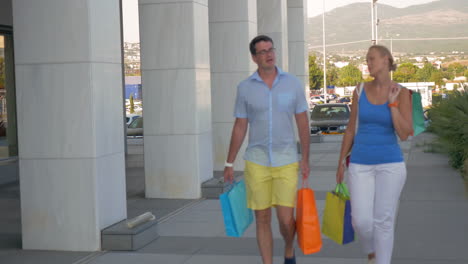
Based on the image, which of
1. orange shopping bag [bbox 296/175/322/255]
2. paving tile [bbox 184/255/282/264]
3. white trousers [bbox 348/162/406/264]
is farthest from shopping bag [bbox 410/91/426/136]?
paving tile [bbox 184/255/282/264]

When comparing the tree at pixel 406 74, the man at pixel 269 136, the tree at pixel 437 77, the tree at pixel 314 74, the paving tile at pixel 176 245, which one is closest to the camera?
the man at pixel 269 136

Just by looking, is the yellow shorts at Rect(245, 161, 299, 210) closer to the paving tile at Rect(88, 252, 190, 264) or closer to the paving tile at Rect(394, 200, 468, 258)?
the paving tile at Rect(88, 252, 190, 264)

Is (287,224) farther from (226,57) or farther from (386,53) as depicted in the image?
(226,57)

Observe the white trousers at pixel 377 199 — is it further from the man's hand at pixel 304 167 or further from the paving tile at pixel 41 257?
the paving tile at pixel 41 257

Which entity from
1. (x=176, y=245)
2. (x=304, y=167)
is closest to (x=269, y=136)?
(x=304, y=167)

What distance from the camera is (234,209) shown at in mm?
6277

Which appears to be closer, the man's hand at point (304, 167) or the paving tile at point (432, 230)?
the man's hand at point (304, 167)

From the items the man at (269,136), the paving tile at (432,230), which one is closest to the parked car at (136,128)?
the paving tile at (432,230)

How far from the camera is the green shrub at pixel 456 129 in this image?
48.2 feet

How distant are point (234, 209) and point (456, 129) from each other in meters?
10.4

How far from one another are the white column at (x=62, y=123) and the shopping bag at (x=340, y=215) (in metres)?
2.73

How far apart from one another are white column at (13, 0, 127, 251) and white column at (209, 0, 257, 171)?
741 cm

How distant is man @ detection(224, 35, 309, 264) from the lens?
6172 millimetres

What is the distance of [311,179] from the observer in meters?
14.7
